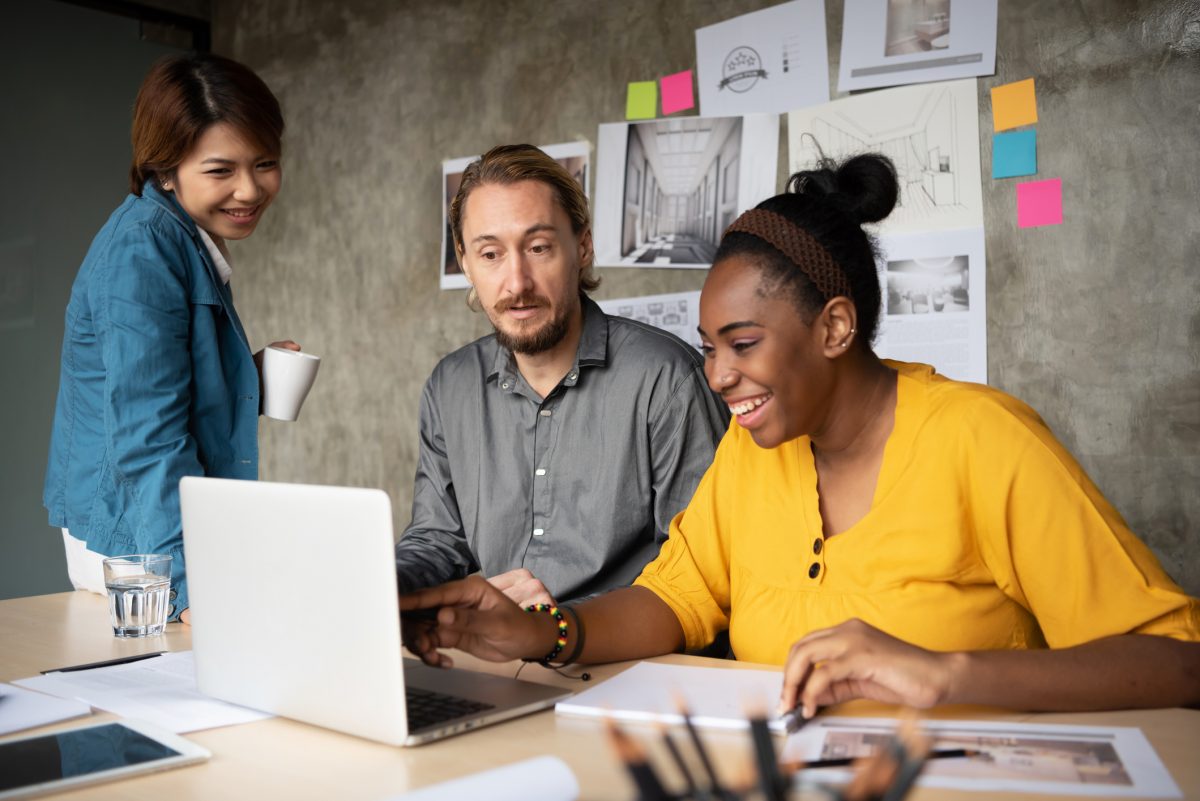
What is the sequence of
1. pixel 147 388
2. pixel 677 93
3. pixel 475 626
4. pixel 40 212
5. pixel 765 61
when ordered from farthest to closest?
1. pixel 40 212
2. pixel 677 93
3. pixel 765 61
4. pixel 147 388
5. pixel 475 626

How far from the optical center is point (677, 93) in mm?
2752

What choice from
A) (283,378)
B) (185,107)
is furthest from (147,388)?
(185,107)

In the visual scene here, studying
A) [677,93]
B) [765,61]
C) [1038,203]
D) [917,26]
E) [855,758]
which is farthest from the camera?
[677,93]

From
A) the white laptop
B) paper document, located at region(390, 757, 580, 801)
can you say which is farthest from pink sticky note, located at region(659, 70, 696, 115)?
paper document, located at region(390, 757, 580, 801)

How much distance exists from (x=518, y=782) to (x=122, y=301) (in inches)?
51.4

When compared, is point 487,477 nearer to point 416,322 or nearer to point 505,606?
point 505,606

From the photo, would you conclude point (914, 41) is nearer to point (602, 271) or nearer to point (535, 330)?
point (602, 271)

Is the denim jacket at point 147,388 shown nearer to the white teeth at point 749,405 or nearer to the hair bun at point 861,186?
the white teeth at point 749,405

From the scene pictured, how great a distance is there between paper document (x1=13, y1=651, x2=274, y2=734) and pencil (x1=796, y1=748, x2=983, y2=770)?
0.55 m

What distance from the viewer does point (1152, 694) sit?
1.07 meters

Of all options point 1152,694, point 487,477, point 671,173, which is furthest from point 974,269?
point 1152,694

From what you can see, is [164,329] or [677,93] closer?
[164,329]

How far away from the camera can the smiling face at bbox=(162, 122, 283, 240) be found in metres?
1.92

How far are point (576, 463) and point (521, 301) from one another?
30 cm
